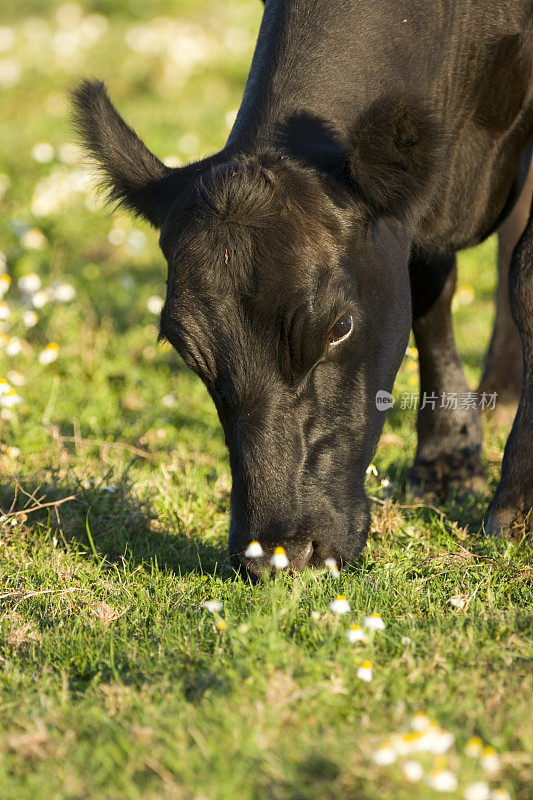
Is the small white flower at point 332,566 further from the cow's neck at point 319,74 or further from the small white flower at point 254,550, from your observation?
the cow's neck at point 319,74

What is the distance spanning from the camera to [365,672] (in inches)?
99.0

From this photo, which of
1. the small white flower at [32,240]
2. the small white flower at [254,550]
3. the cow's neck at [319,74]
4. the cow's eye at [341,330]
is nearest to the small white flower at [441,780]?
the small white flower at [254,550]

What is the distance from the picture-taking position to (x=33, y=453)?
4805mm

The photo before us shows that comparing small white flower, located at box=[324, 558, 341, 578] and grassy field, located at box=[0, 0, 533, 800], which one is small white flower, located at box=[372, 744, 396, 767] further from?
small white flower, located at box=[324, 558, 341, 578]

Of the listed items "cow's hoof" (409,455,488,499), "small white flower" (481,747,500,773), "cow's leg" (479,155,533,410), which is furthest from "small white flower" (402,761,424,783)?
"cow's leg" (479,155,533,410)


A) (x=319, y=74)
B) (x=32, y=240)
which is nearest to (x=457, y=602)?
(x=319, y=74)

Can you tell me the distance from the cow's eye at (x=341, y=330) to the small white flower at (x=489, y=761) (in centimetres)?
152

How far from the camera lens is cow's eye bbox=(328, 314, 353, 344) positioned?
10.8 ft

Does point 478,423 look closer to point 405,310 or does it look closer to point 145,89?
point 405,310

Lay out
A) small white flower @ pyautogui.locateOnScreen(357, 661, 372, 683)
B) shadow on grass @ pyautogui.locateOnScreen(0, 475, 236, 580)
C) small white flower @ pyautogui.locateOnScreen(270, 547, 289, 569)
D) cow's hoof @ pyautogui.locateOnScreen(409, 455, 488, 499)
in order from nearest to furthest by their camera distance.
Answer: small white flower @ pyautogui.locateOnScreen(357, 661, 372, 683)
small white flower @ pyautogui.locateOnScreen(270, 547, 289, 569)
shadow on grass @ pyautogui.locateOnScreen(0, 475, 236, 580)
cow's hoof @ pyautogui.locateOnScreen(409, 455, 488, 499)

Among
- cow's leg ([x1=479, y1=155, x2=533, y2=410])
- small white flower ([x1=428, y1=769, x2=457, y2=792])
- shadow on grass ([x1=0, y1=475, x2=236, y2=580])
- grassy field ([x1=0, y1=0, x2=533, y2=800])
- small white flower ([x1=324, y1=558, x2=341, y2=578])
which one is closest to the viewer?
small white flower ([x1=428, y1=769, x2=457, y2=792])

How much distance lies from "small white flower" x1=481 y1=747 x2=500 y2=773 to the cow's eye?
1.52 metres

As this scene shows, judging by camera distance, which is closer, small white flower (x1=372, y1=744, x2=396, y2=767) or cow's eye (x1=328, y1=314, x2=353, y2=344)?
small white flower (x1=372, y1=744, x2=396, y2=767)

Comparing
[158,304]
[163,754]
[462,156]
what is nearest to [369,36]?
[462,156]
